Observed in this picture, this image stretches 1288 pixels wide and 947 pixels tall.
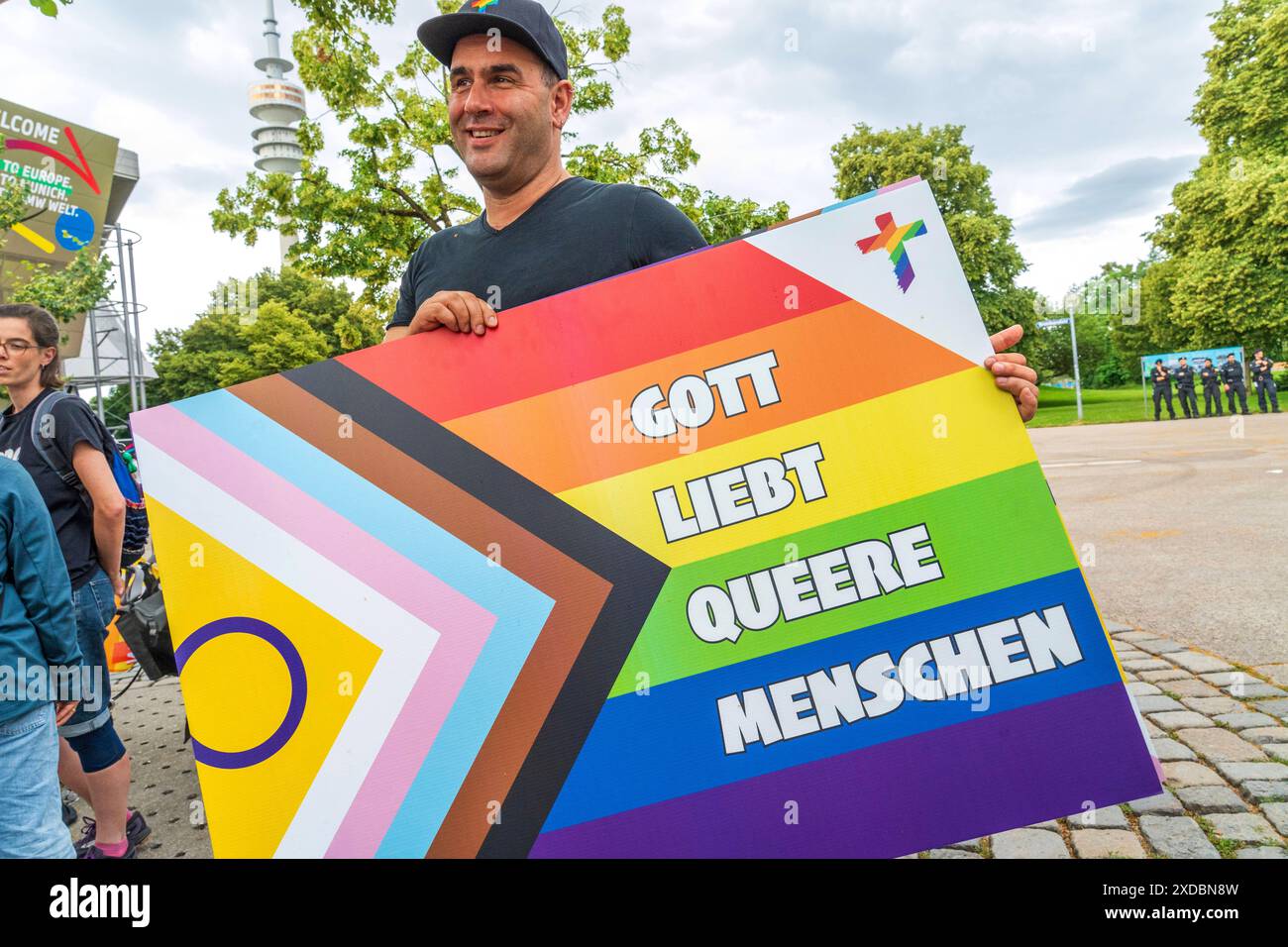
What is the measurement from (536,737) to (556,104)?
1696 mm

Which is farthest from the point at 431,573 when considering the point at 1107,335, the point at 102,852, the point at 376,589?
the point at 1107,335

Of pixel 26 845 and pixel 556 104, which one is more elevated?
pixel 556 104

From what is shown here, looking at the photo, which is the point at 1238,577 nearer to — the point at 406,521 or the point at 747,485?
the point at 747,485

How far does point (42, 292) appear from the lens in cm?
1769

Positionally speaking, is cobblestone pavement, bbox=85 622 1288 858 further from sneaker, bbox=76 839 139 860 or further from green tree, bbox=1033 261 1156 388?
green tree, bbox=1033 261 1156 388

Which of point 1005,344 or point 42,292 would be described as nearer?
point 1005,344

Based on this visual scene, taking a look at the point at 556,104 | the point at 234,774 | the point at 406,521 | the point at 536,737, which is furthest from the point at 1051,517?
the point at 234,774

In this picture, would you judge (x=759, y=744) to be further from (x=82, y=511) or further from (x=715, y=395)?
(x=82, y=511)

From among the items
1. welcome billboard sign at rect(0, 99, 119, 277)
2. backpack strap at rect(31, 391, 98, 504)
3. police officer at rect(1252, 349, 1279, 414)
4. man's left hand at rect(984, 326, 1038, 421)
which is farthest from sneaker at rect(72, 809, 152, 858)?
welcome billboard sign at rect(0, 99, 119, 277)

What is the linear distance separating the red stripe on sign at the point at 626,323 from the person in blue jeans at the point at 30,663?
133cm

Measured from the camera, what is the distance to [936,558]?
1601mm

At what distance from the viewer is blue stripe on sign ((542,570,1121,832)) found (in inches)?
61.6

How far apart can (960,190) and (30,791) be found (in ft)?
124

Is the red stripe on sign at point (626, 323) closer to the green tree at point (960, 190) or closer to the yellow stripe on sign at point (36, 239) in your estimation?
the green tree at point (960, 190)
